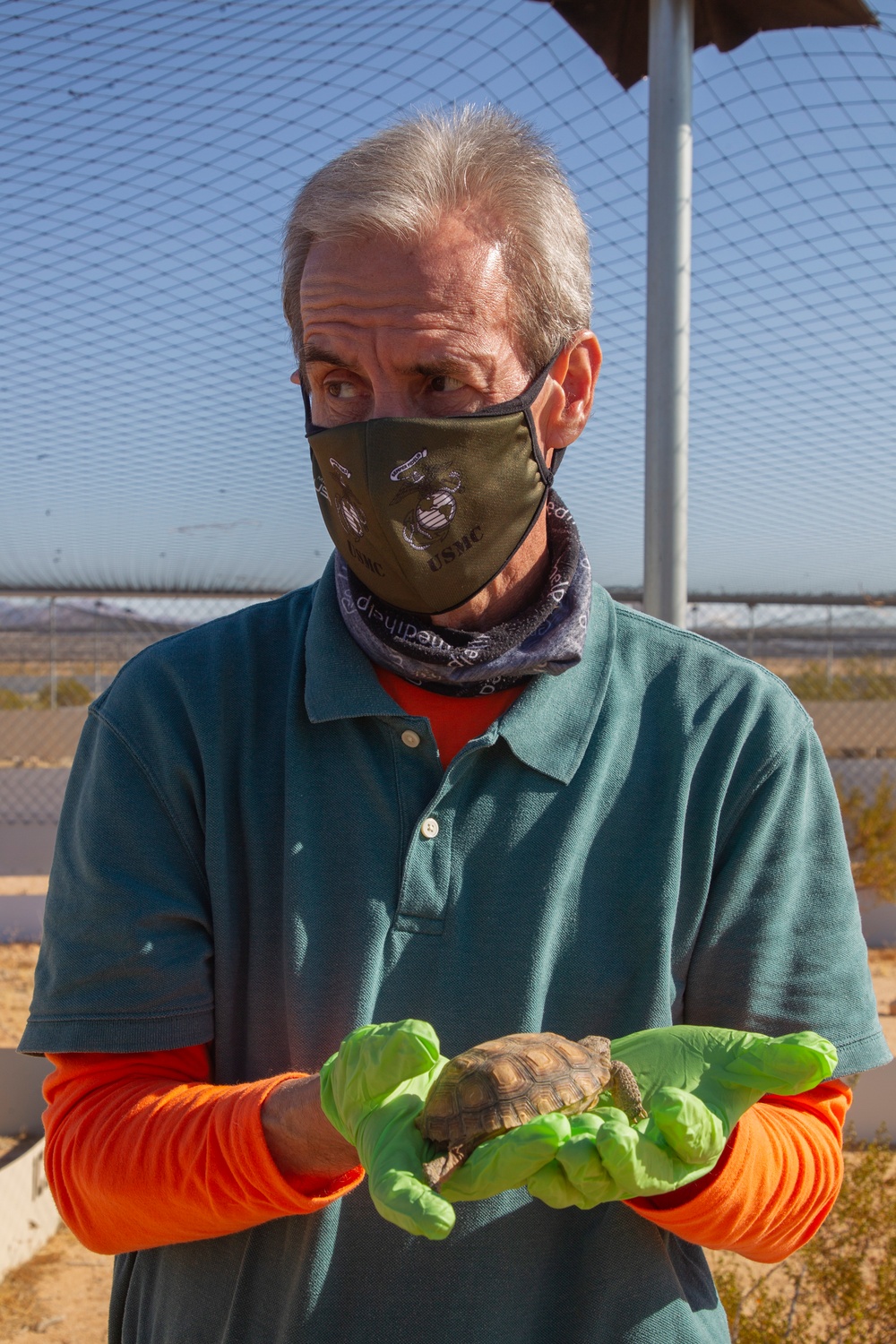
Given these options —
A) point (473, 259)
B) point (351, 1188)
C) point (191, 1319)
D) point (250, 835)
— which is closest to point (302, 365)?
point (473, 259)

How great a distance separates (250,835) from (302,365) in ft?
2.53

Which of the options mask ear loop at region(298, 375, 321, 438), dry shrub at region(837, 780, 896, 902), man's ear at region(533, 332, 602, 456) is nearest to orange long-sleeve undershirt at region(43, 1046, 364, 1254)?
mask ear loop at region(298, 375, 321, 438)

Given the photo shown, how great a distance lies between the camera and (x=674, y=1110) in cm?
111

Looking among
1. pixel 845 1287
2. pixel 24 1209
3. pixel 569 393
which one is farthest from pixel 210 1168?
pixel 24 1209

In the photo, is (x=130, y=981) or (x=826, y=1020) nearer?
(x=130, y=981)

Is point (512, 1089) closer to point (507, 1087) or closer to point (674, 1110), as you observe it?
point (507, 1087)

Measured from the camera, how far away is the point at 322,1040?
57.4 inches

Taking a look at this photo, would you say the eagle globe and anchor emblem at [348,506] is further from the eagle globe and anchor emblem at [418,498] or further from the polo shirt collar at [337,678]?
the polo shirt collar at [337,678]

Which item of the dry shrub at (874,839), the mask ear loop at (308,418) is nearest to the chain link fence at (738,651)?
the dry shrub at (874,839)

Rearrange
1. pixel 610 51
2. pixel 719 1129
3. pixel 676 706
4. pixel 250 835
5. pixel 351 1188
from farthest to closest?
pixel 610 51
pixel 676 706
pixel 250 835
pixel 351 1188
pixel 719 1129

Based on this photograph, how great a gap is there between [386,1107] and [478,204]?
1.28m

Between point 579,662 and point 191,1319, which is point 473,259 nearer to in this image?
point 579,662

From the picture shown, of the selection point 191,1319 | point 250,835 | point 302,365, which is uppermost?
point 302,365

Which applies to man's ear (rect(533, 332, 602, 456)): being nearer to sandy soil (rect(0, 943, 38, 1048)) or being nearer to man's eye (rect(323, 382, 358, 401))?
man's eye (rect(323, 382, 358, 401))
